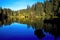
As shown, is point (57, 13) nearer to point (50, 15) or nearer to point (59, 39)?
point (50, 15)

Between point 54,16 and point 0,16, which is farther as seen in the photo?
point 0,16

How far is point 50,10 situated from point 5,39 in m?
28.2

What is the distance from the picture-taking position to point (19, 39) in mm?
15195

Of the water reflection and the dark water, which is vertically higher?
the water reflection

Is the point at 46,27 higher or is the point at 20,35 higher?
the point at 46,27

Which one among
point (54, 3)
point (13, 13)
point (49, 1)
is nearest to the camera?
point (54, 3)

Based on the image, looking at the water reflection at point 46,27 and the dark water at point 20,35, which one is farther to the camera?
the water reflection at point 46,27

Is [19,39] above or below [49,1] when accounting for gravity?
below

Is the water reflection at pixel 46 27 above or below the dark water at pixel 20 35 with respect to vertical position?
above

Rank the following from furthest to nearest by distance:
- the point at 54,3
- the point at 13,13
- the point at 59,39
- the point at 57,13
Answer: the point at 13,13 < the point at 54,3 < the point at 57,13 < the point at 59,39

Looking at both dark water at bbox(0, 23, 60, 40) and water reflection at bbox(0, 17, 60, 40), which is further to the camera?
water reflection at bbox(0, 17, 60, 40)

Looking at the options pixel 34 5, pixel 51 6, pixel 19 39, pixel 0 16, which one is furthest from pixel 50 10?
pixel 19 39

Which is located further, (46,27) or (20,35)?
(46,27)

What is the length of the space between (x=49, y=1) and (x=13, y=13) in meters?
35.8
